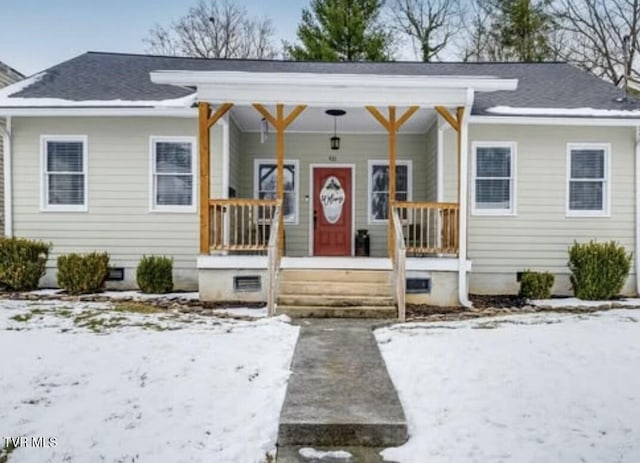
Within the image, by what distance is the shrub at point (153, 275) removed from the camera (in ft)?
28.4

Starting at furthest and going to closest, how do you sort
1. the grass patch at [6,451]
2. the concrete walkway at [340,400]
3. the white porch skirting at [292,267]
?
the white porch skirting at [292,267], the concrete walkway at [340,400], the grass patch at [6,451]

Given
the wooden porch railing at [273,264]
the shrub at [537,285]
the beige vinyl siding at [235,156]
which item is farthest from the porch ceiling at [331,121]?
the shrub at [537,285]

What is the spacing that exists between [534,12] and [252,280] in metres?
17.1

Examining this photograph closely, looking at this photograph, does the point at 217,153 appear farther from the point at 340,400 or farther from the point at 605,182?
the point at 605,182

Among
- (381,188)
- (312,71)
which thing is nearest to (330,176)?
(381,188)

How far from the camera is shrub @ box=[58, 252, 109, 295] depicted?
334 inches

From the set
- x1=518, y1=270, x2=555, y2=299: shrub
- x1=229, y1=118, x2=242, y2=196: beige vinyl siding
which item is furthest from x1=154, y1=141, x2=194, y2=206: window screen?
x1=518, y1=270, x2=555, y2=299: shrub

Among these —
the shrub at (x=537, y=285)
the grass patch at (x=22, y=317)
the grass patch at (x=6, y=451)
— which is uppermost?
the shrub at (x=537, y=285)

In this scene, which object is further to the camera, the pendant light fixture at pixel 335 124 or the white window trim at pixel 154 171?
the white window trim at pixel 154 171

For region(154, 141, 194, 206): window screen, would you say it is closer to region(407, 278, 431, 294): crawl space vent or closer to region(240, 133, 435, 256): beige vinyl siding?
region(240, 133, 435, 256): beige vinyl siding

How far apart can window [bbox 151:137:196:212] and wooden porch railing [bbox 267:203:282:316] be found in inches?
93.3

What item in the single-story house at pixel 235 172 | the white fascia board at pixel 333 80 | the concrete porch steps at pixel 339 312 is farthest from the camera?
the single-story house at pixel 235 172

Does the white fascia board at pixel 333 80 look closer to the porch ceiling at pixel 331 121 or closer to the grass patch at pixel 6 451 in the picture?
the porch ceiling at pixel 331 121

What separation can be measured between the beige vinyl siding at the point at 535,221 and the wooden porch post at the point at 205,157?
4468mm
